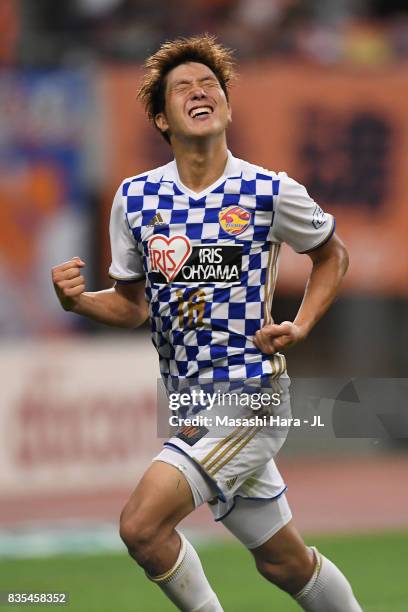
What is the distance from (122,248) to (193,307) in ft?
1.62

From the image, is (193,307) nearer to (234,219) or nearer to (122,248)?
(234,219)

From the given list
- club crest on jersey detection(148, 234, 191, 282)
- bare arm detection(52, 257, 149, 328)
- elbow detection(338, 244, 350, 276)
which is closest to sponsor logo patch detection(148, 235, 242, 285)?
club crest on jersey detection(148, 234, 191, 282)

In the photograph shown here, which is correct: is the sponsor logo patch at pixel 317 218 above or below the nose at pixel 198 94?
below

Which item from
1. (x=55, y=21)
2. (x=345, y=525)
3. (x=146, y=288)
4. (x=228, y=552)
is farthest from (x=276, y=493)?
(x=55, y=21)

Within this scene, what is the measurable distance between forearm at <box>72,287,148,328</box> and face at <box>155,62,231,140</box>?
2.43 ft

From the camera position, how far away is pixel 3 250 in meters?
Answer: 13.3

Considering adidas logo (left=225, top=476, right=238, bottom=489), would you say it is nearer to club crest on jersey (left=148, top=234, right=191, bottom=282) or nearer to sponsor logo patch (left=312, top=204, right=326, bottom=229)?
club crest on jersey (left=148, top=234, right=191, bottom=282)

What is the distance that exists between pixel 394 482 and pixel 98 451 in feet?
10.8

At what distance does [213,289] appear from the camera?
5355 millimetres

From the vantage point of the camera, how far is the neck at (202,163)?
215 inches

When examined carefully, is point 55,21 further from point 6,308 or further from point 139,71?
point 6,308

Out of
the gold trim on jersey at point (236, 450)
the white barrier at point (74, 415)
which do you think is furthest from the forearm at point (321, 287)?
the white barrier at point (74, 415)

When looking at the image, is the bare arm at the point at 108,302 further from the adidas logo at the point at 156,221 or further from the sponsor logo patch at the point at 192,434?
the sponsor logo patch at the point at 192,434

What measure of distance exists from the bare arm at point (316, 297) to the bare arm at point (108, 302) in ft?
2.37
